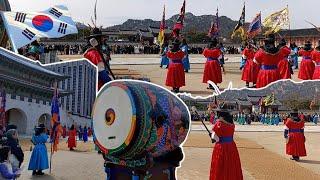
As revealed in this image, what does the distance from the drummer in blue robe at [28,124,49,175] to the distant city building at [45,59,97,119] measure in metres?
0.84

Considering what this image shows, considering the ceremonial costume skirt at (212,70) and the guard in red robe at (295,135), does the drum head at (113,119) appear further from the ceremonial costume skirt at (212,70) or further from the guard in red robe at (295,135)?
the ceremonial costume skirt at (212,70)

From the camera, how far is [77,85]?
11.1 meters

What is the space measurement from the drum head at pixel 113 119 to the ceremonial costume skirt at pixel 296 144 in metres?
8.16

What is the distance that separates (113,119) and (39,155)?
5.51 m

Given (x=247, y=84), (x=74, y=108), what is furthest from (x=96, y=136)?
(x=247, y=84)

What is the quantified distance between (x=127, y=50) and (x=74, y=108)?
3623 cm

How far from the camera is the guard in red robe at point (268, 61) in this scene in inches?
711

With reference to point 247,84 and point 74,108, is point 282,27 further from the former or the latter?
point 74,108

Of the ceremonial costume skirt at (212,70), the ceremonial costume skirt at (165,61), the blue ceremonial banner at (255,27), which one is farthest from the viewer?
the ceremonial costume skirt at (165,61)

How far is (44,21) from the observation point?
11.0m

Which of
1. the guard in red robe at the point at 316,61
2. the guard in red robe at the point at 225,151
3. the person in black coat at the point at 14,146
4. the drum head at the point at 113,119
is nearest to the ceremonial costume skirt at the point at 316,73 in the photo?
the guard in red robe at the point at 316,61

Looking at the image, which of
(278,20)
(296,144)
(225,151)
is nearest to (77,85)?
(225,151)

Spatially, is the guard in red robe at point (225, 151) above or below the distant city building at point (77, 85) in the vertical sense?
below

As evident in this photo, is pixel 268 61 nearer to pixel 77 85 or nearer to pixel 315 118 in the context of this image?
pixel 315 118
